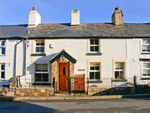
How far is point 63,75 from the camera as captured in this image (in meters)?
12.4

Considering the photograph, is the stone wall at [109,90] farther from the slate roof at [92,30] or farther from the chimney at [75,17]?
the chimney at [75,17]

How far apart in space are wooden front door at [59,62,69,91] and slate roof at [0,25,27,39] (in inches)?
189

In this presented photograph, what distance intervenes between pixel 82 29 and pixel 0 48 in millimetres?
8267

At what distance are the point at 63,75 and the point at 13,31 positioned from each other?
7.07 m

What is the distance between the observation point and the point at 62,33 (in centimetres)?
1329

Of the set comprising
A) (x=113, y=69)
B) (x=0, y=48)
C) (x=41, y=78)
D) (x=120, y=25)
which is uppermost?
(x=120, y=25)

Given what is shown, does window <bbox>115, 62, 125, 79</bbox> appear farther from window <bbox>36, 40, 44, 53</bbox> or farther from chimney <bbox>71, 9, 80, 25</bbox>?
window <bbox>36, 40, 44, 53</bbox>

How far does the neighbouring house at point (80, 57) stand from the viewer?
40.4ft

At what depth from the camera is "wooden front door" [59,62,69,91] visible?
12219 mm

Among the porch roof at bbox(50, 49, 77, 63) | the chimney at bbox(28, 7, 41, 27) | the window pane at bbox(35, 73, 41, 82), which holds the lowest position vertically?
the window pane at bbox(35, 73, 41, 82)

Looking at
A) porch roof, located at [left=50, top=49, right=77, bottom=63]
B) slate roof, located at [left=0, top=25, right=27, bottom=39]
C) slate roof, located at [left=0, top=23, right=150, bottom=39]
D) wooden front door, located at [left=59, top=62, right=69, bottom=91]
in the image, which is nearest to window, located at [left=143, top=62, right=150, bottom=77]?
slate roof, located at [left=0, top=23, right=150, bottom=39]

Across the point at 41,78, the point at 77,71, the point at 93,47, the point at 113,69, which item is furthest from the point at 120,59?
the point at 41,78

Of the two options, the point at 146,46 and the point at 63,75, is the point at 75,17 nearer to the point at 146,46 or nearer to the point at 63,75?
the point at 63,75

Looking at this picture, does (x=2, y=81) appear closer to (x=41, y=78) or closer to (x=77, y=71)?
(x=41, y=78)
